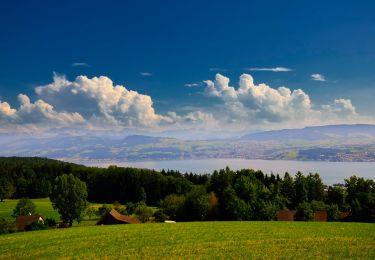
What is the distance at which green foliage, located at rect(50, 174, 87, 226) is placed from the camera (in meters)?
68.3

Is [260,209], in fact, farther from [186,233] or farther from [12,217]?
[12,217]

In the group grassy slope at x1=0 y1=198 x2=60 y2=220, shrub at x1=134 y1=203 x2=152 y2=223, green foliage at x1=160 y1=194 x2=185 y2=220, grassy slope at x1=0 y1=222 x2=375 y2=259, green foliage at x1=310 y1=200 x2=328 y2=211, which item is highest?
grassy slope at x1=0 y1=222 x2=375 y2=259

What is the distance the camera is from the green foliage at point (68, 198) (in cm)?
6831

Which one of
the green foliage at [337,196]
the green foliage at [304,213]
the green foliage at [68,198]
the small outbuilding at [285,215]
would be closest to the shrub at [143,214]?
the green foliage at [68,198]

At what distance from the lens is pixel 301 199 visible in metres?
A: 73.4

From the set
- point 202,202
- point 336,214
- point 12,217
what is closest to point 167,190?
point 12,217

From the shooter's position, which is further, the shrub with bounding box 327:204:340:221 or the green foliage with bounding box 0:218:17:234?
the shrub with bounding box 327:204:340:221

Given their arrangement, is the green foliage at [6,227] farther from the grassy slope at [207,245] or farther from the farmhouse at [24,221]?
the grassy slope at [207,245]

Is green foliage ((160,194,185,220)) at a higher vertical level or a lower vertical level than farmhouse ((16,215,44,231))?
higher

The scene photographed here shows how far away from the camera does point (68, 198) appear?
6881 cm

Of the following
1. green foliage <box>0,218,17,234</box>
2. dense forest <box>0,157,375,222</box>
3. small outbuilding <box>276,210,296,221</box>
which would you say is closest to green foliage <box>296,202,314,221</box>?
dense forest <box>0,157,375,222</box>

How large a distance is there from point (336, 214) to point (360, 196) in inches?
208

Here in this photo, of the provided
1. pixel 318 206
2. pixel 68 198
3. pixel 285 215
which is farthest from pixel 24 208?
pixel 318 206

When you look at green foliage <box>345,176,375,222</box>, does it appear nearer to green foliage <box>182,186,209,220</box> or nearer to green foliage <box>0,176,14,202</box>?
green foliage <box>182,186,209,220</box>
